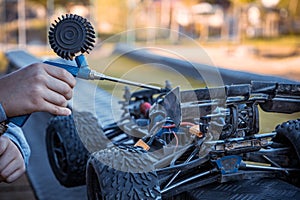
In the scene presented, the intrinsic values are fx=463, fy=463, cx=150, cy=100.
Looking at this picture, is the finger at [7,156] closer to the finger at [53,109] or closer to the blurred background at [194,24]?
the finger at [53,109]

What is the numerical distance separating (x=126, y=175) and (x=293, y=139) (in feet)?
2.75

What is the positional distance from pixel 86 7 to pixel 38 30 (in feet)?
11.9

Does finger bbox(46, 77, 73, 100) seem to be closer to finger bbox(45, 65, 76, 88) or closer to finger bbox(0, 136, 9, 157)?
finger bbox(45, 65, 76, 88)

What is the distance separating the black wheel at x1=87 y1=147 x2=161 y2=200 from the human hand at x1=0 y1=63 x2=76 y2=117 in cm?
63

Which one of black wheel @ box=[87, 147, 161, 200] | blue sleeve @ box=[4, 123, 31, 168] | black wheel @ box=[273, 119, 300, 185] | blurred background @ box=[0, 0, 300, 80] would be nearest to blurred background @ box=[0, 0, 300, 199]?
blurred background @ box=[0, 0, 300, 80]

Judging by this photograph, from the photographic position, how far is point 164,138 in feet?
6.64

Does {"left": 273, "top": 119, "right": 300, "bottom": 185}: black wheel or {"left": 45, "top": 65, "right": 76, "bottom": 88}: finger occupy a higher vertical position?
{"left": 45, "top": 65, "right": 76, "bottom": 88}: finger

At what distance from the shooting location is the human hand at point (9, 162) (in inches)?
51.5

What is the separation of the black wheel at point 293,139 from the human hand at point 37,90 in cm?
131

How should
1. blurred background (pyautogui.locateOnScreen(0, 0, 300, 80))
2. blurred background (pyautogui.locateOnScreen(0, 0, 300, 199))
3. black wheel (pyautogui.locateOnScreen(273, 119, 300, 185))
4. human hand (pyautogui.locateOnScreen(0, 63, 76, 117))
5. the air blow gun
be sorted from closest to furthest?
1. human hand (pyautogui.locateOnScreen(0, 63, 76, 117))
2. the air blow gun
3. black wheel (pyautogui.locateOnScreen(273, 119, 300, 185))
4. blurred background (pyautogui.locateOnScreen(0, 0, 300, 199))
5. blurred background (pyautogui.locateOnScreen(0, 0, 300, 80))

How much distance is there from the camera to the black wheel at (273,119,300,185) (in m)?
2.05

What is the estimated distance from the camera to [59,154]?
271cm

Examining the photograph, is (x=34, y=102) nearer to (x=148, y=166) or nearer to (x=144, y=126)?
(x=148, y=166)

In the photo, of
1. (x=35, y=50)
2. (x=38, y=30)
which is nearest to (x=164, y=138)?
(x=35, y=50)
